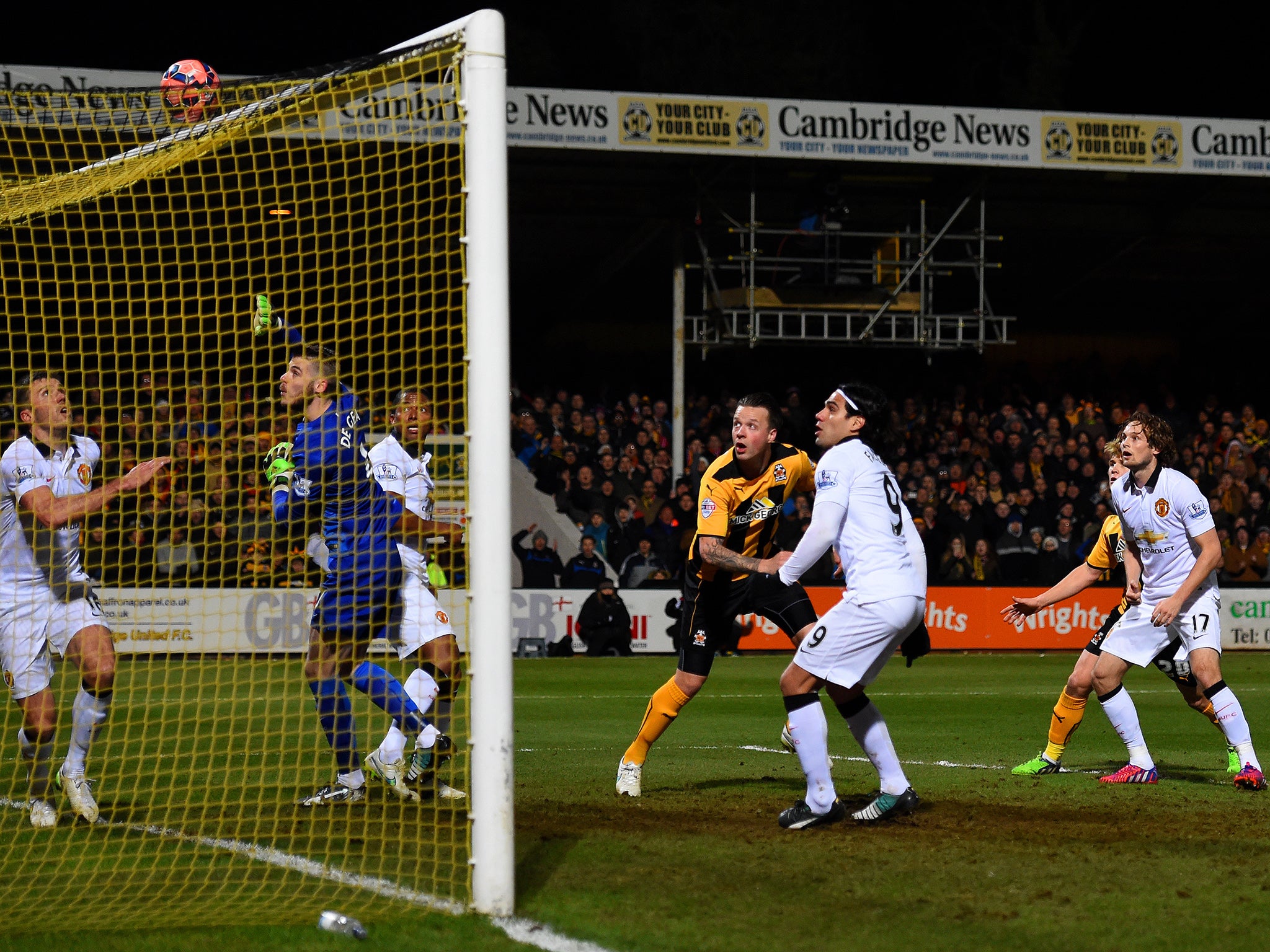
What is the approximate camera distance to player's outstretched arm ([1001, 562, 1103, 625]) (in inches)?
347

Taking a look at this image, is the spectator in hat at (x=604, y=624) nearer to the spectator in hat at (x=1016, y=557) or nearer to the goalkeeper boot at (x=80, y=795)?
the spectator in hat at (x=1016, y=557)

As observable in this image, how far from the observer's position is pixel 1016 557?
21.8 meters

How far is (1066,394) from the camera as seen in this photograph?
28.5 m

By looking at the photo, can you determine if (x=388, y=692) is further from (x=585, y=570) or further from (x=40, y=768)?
(x=585, y=570)

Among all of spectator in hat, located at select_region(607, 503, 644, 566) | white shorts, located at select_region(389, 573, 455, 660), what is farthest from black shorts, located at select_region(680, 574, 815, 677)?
spectator in hat, located at select_region(607, 503, 644, 566)

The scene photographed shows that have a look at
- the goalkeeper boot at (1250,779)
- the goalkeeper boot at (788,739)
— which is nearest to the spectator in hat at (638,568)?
the goalkeeper boot at (788,739)

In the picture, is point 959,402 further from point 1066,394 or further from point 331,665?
point 331,665

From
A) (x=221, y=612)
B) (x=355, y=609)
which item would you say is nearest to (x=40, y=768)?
(x=221, y=612)

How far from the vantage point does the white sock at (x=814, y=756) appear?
6.62m

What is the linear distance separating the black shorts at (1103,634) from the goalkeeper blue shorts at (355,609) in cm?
455

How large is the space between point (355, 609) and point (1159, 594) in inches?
198

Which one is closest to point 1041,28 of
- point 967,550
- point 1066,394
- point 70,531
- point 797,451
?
point 1066,394

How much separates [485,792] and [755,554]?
10.8ft

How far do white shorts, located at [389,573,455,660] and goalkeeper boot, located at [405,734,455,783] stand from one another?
21.0 inches
